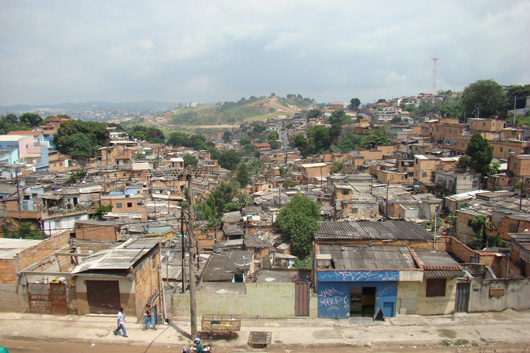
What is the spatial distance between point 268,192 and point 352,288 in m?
24.2

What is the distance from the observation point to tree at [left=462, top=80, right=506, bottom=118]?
145 feet

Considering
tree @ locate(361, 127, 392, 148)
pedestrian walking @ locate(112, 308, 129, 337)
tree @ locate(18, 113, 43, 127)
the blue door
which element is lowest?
the blue door

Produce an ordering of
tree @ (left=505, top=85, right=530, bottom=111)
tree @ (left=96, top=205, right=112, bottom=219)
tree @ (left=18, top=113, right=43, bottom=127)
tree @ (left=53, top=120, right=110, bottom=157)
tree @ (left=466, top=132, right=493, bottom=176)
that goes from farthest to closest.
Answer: tree @ (left=18, top=113, right=43, bottom=127), tree @ (left=505, top=85, right=530, bottom=111), tree @ (left=53, top=120, right=110, bottom=157), tree @ (left=466, top=132, right=493, bottom=176), tree @ (left=96, top=205, right=112, bottom=219)

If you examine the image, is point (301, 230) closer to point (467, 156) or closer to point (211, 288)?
point (211, 288)

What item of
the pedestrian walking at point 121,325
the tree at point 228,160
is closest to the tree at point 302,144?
the tree at point 228,160

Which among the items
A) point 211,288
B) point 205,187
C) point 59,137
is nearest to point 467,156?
point 205,187

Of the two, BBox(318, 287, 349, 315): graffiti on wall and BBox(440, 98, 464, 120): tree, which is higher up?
BBox(440, 98, 464, 120): tree

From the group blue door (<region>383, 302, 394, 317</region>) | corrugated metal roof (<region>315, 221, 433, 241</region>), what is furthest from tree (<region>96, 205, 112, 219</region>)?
blue door (<region>383, 302, 394, 317</region>)

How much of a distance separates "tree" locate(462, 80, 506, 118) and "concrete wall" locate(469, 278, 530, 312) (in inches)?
1490

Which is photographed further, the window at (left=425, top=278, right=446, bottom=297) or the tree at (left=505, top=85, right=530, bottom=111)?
the tree at (left=505, top=85, right=530, bottom=111)

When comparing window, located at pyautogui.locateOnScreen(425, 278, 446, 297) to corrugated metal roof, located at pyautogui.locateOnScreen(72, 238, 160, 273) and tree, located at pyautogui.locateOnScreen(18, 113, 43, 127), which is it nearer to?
corrugated metal roof, located at pyautogui.locateOnScreen(72, 238, 160, 273)

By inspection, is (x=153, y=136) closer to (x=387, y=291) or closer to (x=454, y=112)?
(x=454, y=112)

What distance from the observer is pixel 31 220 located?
23.5 metres

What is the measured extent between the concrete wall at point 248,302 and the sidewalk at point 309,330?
268mm
